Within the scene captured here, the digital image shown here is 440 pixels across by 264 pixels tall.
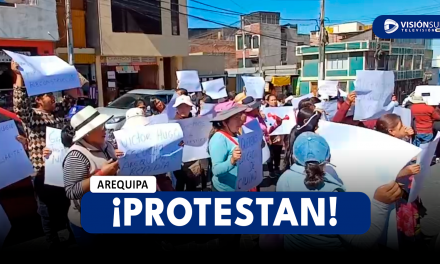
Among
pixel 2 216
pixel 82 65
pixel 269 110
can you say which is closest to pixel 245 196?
pixel 2 216

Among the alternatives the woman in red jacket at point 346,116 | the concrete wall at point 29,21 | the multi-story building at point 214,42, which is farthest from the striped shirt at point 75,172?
the multi-story building at point 214,42

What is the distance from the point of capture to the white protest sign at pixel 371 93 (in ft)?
14.1

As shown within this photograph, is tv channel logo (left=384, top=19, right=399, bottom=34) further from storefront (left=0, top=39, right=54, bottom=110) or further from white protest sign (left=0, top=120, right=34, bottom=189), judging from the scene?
storefront (left=0, top=39, right=54, bottom=110)

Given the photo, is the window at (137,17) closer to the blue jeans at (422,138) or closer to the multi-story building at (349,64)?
the multi-story building at (349,64)

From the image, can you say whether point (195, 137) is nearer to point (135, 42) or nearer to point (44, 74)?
point (44, 74)

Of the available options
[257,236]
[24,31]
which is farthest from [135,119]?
[24,31]

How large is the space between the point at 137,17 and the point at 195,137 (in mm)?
14563

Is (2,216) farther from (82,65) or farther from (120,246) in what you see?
(82,65)

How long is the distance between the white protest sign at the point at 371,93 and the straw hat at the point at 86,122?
9.19ft

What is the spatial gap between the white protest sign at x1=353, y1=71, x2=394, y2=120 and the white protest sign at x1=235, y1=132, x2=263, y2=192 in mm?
1694

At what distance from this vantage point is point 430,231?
367 cm

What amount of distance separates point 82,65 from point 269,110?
1249 centimetres

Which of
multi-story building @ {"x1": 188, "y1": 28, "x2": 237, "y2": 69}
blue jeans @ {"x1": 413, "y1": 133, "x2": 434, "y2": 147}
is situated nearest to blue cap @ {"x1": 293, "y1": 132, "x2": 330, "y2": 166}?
blue jeans @ {"x1": 413, "y1": 133, "x2": 434, "y2": 147}

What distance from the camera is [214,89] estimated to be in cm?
702
